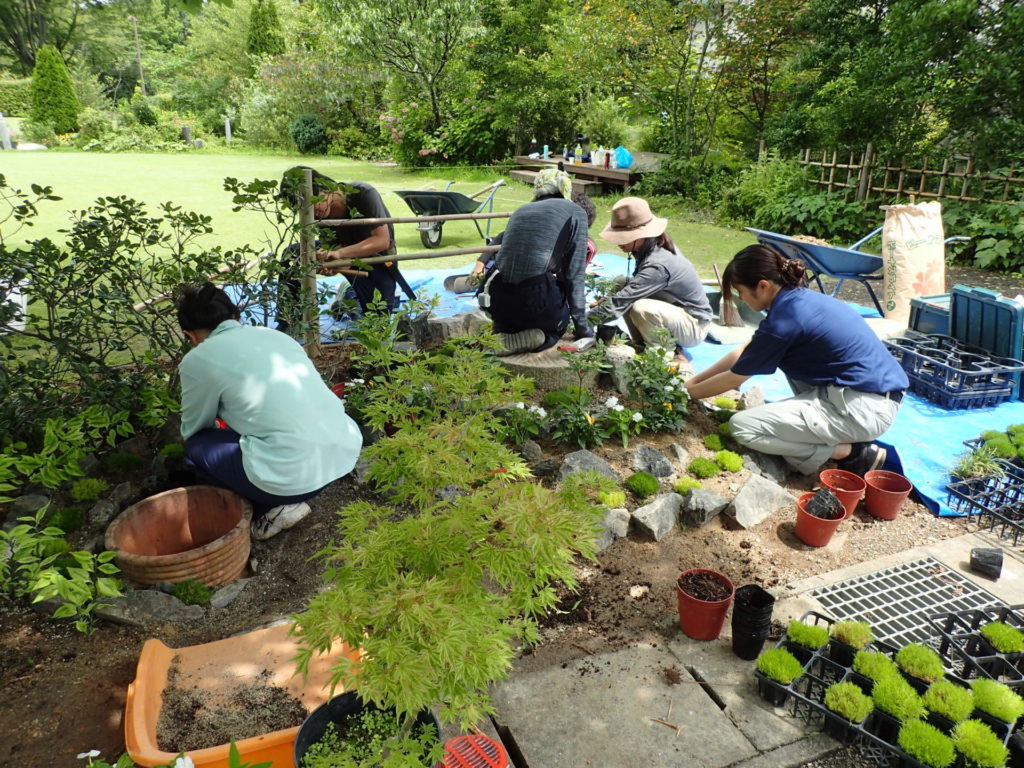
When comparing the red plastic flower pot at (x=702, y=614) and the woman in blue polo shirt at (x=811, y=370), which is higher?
the woman in blue polo shirt at (x=811, y=370)

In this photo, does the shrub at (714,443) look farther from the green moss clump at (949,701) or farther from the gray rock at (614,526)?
the green moss clump at (949,701)

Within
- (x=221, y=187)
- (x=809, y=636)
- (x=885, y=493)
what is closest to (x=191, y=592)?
(x=809, y=636)

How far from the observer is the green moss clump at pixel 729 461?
3.49 meters

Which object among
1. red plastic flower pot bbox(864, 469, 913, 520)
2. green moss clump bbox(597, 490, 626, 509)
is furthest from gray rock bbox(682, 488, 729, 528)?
red plastic flower pot bbox(864, 469, 913, 520)

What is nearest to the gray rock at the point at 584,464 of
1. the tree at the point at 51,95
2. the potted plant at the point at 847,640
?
the potted plant at the point at 847,640

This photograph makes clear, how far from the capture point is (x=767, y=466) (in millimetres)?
3617

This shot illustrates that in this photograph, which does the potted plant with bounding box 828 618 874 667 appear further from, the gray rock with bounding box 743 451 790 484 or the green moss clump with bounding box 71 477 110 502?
the green moss clump with bounding box 71 477 110 502

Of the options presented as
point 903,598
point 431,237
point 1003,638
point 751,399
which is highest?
point 431,237

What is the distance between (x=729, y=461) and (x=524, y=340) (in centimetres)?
165

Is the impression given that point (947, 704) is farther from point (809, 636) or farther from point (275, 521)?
point (275, 521)

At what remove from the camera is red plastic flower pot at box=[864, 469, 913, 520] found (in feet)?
10.6

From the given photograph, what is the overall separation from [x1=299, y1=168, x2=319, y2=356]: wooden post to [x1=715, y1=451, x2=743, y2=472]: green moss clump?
244cm

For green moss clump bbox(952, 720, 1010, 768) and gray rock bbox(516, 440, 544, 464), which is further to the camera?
gray rock bbox(516, 440, 544, 464)

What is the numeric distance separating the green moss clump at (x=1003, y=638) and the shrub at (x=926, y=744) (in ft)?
1.62
